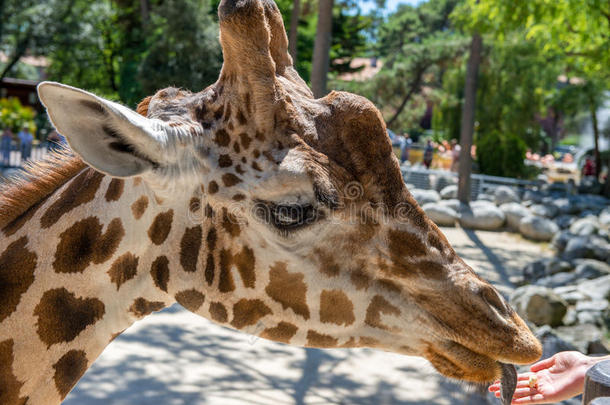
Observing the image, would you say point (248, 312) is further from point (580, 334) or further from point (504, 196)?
point (504, 196)

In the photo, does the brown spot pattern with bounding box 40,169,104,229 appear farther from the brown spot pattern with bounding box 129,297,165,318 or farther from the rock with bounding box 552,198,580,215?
the rock with bounding box 552,198,580,215

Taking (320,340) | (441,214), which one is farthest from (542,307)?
(441,214)

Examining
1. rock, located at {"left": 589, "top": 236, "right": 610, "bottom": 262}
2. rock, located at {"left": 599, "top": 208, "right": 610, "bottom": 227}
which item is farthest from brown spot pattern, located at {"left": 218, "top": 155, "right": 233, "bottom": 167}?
rock, located at {"left": 599, "top": 208, "right": 610, "bottom": 227}

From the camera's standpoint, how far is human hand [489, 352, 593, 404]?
242 centimetres

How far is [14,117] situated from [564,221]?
2614cm

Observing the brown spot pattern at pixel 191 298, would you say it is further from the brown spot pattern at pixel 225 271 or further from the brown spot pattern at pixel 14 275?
the brown spot pattern at pixel 14 275

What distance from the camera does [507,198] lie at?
62.0ft

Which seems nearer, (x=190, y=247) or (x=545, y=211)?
(x=190, y=247)

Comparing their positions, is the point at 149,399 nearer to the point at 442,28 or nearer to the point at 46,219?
the point at 46,219

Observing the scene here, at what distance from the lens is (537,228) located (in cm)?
1520

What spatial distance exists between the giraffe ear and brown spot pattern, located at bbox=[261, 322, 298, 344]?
2.23 ft

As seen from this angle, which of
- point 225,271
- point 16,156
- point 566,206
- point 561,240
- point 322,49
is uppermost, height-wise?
point 322,49

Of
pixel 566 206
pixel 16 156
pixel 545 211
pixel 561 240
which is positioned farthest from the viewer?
pixel 16 156

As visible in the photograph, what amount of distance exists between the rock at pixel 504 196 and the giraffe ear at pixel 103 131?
728 inches
